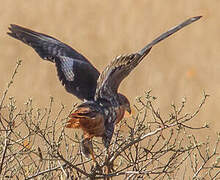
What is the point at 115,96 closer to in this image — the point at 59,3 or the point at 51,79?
the point at 51,79

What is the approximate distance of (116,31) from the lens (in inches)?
659

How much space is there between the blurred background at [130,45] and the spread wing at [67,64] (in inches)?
336

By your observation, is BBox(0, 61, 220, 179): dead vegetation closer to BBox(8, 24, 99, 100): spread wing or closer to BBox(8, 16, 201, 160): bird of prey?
BBox(8, 16, 201, 160): bird of prey

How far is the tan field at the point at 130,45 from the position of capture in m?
15.1

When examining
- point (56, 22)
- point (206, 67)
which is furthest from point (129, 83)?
point (56, 22)

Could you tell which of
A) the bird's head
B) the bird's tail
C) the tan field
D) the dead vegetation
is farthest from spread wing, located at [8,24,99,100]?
the tan field

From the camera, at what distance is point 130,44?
1625 cm

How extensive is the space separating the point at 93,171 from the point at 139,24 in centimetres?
1269

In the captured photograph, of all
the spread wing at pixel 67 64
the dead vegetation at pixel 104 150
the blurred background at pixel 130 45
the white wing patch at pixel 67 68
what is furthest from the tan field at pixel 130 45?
the dead vegetation at pixel 104 150

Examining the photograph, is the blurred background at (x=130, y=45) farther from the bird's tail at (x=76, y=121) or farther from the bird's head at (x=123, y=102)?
the bird's tail at (x=76, y=121)

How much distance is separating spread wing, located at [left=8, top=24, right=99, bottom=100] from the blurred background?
336 inches

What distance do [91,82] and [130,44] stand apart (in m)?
11.0

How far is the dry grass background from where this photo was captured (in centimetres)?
1510

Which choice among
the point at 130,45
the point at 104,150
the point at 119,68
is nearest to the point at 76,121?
the point at 104,150
